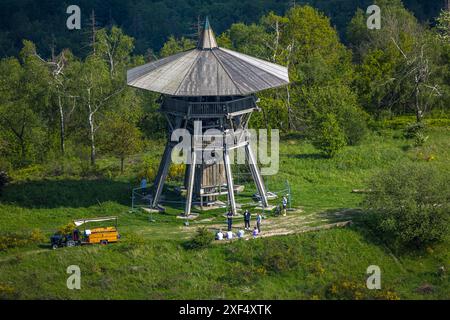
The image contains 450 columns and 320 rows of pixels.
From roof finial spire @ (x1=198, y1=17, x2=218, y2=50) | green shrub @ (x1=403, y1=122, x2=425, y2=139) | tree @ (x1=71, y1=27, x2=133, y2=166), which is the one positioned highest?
roof finial spire @ (x1=198, y1=17, x2=218, y2=50)

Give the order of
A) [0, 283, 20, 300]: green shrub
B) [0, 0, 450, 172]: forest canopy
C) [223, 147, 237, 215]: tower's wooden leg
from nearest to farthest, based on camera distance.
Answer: [0, 283, 20, 300]: green shrub
[223, 147, 237, 215]: tower's wooden leg
[0, 0, 450, 172]: forest canopy

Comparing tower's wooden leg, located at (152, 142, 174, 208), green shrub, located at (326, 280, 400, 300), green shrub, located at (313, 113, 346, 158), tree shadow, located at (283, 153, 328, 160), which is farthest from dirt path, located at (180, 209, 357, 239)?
tree shadow, located at (283, 153, 328, 160)

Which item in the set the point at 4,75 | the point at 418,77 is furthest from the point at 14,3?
the point at 418,77

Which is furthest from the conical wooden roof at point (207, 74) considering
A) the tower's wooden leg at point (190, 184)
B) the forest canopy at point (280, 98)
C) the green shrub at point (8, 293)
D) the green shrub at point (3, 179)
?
the green shrub at point (8, 293)

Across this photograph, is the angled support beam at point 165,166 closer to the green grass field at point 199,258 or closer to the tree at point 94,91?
the green grass field at point 199,258

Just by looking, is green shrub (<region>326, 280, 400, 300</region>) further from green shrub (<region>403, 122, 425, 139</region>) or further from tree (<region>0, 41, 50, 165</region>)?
tree (<region>0, 41, 50, 165</region>)
